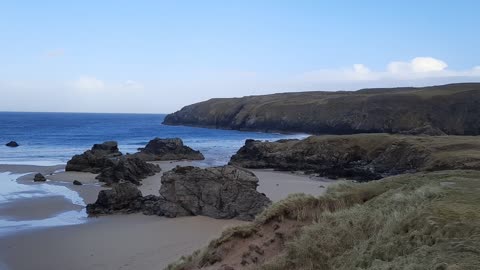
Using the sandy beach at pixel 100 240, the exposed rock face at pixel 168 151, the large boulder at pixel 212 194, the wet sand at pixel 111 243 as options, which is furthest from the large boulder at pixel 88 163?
the wet sand at pixel 111 243

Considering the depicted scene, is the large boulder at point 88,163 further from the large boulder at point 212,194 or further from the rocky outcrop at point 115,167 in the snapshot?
the large boulder at point 212,194

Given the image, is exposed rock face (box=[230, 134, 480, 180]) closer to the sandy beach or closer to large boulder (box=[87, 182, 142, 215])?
the sandy beach

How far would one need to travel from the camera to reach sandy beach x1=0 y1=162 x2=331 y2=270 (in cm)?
1526

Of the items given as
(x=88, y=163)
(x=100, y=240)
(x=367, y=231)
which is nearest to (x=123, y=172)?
(x=88, y=163)

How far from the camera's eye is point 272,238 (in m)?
10.5

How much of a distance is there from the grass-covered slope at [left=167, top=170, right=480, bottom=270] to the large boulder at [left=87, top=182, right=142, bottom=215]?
1224 centimetres

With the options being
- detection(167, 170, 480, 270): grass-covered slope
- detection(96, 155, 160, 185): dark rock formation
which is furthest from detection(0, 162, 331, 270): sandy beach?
detection(96, 155, 160, 185): dark rock formation

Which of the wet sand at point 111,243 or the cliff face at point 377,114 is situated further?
the cliff face at point 377,114

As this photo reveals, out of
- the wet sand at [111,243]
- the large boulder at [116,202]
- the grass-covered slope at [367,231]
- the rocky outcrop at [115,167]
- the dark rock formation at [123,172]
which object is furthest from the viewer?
the rocky outcrop at [115,167]

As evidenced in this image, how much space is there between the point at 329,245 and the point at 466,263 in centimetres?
280

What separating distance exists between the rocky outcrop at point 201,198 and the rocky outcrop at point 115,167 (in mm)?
9536

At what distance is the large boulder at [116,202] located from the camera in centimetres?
2315

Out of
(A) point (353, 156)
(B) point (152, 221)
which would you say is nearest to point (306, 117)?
(A) point (353, 156)

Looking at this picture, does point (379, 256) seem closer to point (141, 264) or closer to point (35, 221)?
point (141, 264)
